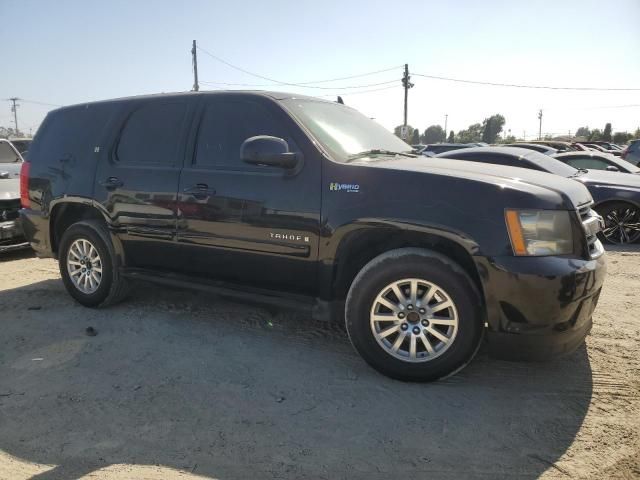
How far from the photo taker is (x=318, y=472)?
2479 mm

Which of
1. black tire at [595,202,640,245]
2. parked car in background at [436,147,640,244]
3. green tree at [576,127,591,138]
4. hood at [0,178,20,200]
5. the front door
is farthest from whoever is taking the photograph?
green tree at [576,127,591,138]

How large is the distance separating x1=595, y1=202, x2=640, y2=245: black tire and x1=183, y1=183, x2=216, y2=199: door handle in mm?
6457

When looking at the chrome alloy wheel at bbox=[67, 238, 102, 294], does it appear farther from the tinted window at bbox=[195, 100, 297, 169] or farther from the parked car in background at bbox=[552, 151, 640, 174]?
the parked car in background at bbox=[552, 151, 640, 174]

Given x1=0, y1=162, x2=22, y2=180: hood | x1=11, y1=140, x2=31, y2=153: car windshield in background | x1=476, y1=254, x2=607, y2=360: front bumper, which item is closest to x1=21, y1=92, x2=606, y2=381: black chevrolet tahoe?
x1=476, y1=254, x2=607, y2=360: front bumper

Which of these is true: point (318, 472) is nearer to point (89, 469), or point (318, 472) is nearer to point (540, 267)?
point (89, 469)

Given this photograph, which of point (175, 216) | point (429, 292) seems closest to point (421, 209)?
point (429, 292)

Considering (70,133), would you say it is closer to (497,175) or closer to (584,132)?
(497,175)

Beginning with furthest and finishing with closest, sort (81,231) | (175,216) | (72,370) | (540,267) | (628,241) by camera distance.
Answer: (628,241) < (81,231) < (175,216) < (72,370) < (540,267)

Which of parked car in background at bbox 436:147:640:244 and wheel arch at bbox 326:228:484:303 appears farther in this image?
parked car in background at bbox 436:147:640:244

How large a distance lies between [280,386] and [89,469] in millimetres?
1218

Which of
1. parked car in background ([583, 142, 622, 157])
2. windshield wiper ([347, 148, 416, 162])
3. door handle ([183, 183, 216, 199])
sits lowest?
door handle ([183, 183, 216, 199])

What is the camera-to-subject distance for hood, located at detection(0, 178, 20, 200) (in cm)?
712

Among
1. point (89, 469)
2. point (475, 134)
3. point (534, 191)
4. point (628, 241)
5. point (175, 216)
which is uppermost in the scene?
point (475, 134)

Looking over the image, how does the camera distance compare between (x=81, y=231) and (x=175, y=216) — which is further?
(x=81, y=231)
